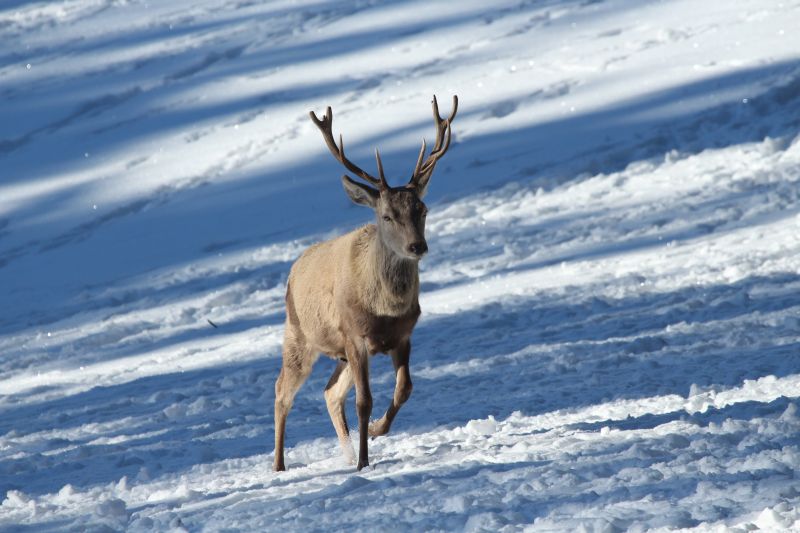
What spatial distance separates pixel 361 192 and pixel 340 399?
1.51 meters

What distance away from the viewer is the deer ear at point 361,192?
817 centimetres

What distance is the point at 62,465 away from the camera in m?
9.20

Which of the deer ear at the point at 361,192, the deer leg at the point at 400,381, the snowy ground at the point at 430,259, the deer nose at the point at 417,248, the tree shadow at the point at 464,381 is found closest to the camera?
the snowy ground at the point at 430,259

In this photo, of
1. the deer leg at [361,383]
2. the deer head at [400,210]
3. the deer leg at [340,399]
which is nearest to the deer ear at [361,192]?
the deer head at [400,210]

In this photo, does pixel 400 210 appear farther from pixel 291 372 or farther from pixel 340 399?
pixel 291 372

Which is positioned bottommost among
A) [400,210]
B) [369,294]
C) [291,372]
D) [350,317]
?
[291,372]

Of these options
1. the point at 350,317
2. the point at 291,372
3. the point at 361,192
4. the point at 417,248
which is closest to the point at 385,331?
the point at 350,317

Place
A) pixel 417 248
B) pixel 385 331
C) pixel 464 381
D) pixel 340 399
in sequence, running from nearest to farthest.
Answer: pixel 417 248 < pixel 385 331 < pixel 340 399 < pixel 464 381

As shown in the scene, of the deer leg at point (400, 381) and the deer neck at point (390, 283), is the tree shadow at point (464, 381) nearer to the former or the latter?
the deer leg at point (400, 381)

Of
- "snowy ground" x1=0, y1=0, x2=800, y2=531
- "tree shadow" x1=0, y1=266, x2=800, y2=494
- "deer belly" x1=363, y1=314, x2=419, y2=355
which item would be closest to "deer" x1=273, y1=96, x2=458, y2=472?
"deer belly" x1=363, y1=314, x2=419, y2=355

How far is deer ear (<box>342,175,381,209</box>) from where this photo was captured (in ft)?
26.8

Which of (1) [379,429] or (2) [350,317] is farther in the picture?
(1) [379,429]

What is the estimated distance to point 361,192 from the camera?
324 inches

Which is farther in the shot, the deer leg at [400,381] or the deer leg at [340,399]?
the deer leg at [340,399]
